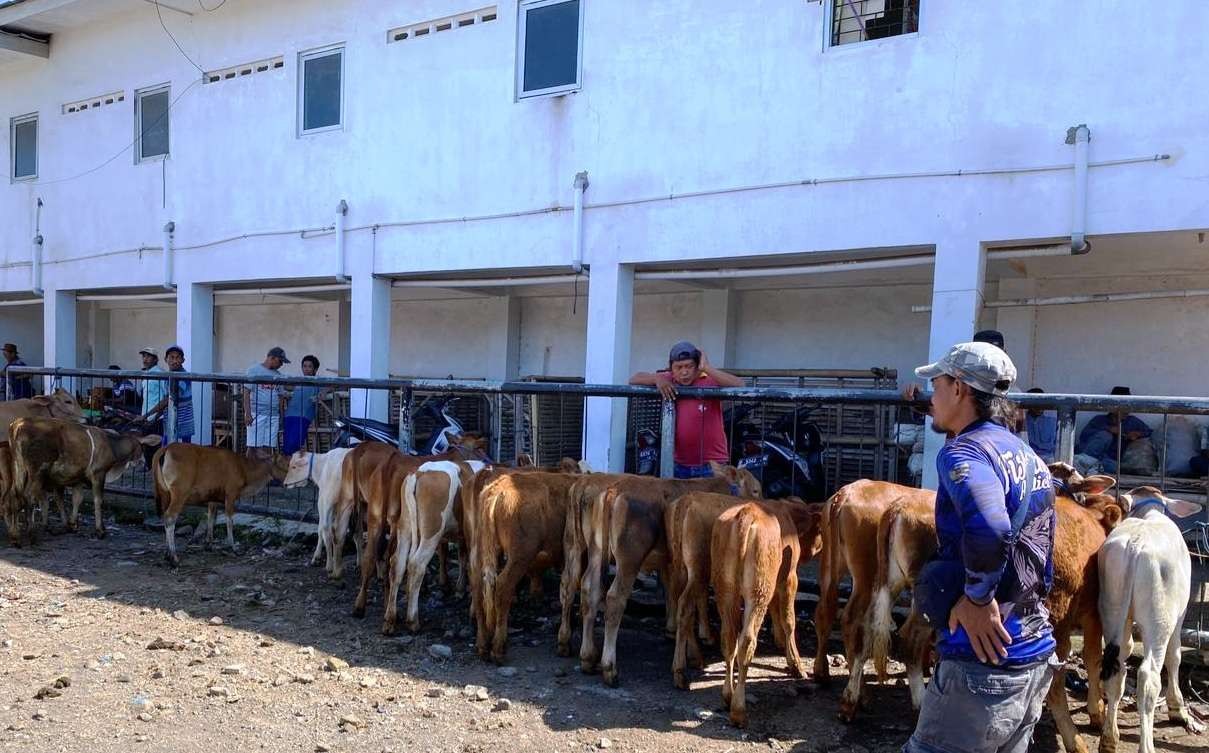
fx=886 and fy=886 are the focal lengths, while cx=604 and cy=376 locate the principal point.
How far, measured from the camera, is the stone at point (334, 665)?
5.39m

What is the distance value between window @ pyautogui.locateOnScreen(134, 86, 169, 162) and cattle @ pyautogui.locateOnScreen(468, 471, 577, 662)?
11.2 meters

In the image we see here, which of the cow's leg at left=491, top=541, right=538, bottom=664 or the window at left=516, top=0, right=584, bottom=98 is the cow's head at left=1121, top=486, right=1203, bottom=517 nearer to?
the cow's leg at left=491, top=541, right=538, bottom=664

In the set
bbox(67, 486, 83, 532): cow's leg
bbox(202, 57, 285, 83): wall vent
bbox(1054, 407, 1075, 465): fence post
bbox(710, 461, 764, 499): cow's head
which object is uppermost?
bbox(202, 57, 285, 83): wall vent

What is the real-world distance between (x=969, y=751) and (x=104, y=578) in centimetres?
709

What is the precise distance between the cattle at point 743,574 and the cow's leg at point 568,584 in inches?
41.5

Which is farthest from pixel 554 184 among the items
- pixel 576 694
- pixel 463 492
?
pixel 576 694

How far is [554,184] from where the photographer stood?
10.3 m

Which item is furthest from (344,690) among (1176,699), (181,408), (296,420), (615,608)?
(181,408)

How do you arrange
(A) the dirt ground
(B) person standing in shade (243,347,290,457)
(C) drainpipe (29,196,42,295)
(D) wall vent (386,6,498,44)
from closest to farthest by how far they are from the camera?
(A) the dirt ground → (B) person standing in shade (243,347,290,457) → (D) wall vent (386,6,498,44) → (C) drainpipe (29,196,42,295)

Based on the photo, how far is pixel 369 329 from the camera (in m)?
11.8

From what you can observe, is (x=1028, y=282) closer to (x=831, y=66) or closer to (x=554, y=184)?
(x=831, y=66)

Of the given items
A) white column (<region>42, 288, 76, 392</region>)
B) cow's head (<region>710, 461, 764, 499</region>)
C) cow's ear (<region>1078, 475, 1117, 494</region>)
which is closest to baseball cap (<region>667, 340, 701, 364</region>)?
cow's head (<region>710, 461, 764, 499</region>)

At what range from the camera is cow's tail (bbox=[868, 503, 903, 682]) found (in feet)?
14.9

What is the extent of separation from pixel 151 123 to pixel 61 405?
217 inches
